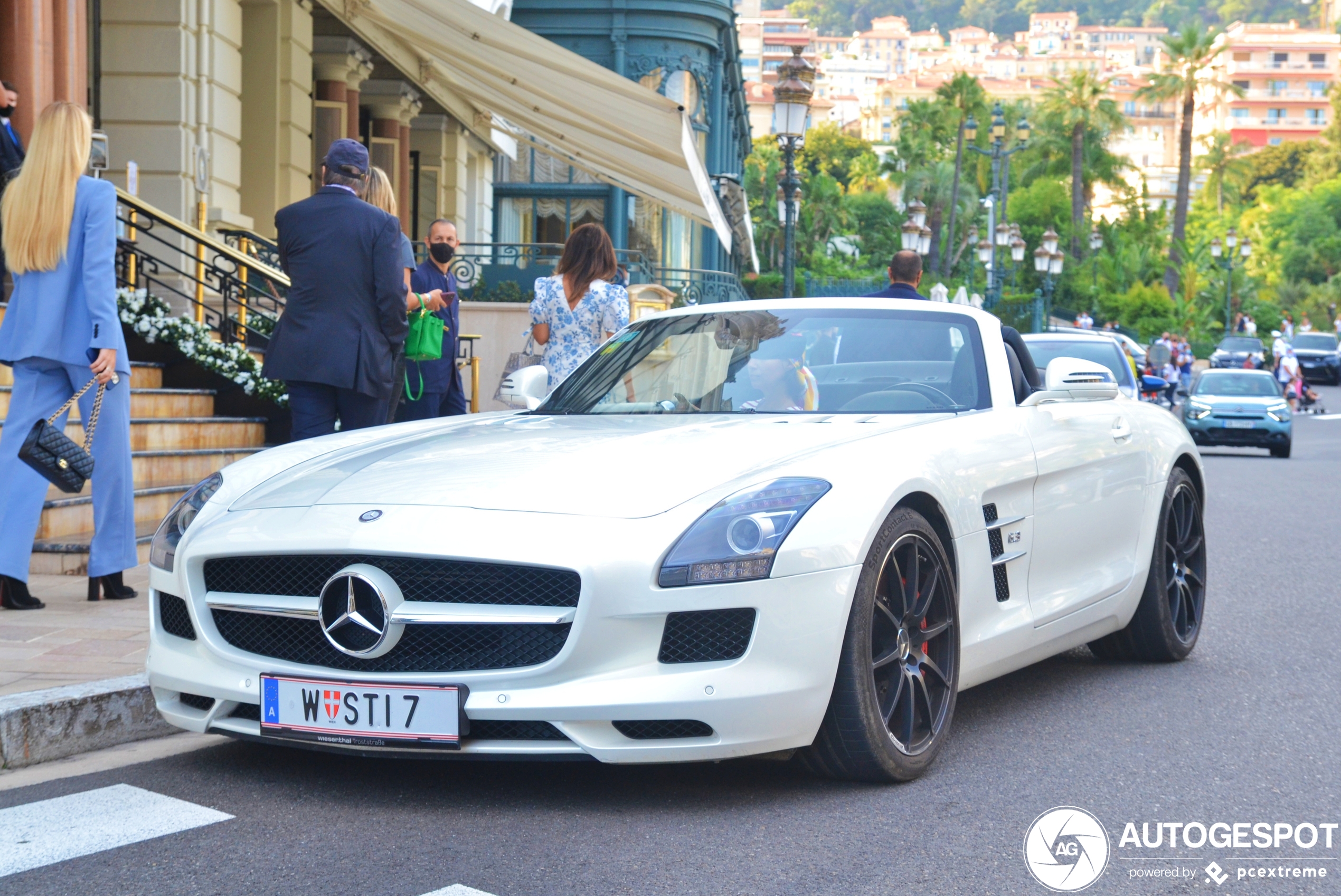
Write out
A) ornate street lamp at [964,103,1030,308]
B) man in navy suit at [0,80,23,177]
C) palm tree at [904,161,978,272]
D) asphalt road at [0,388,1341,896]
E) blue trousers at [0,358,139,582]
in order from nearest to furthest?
asphalt road at [0,388,1341,896] → blue trousers at [0,358,139,582] → man in navy suit at [0,80,23,177] → ornate street lamp at [964,103,1030,308] → palm tree at [904,161,978,272]

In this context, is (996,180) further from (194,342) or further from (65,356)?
(65,356)

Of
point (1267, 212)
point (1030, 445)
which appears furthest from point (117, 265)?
point (1267, 212)

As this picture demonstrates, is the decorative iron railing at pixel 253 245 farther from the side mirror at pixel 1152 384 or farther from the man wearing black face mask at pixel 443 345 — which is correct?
the side mirror at pixel 1152 384

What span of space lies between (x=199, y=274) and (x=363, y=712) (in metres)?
9.36

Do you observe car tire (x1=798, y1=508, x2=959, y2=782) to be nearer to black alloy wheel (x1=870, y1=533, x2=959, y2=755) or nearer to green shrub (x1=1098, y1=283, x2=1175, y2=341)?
black alloy wheel (x1=870, y1=533, x2=959, y2=755)

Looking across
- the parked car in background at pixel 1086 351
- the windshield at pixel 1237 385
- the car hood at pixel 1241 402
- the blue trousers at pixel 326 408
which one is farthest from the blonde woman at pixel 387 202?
the windshield at pixel 1237 385

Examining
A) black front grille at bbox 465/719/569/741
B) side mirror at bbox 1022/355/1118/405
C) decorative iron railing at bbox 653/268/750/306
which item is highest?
decorative iron railing at bbox 653/268/750/306

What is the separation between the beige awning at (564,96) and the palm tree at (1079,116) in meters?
67.1

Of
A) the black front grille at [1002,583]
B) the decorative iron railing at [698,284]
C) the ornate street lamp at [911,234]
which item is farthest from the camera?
the ornate street lamp at [911,234]

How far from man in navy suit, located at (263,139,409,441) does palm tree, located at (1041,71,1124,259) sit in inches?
2970

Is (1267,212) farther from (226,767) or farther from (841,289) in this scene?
(226,767)

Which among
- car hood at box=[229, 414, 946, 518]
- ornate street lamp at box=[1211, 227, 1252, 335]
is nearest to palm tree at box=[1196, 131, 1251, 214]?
ornate street lamp at box=[1211, 227, 1252, 335]

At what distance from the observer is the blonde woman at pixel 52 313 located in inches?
234

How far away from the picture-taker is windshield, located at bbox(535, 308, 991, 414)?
4.96 m
